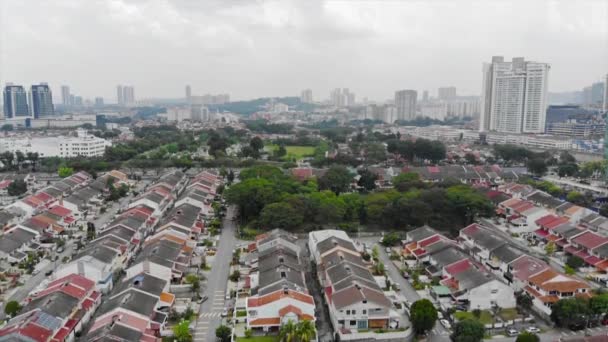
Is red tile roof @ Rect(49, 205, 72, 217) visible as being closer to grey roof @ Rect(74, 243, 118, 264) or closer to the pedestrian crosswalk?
grey roof @ Rect(74, 243, 118, 264)

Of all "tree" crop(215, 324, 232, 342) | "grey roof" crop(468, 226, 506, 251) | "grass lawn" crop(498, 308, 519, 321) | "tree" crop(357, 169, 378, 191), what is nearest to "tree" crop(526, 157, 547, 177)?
"tree" crop(357, 169, 378, 191)

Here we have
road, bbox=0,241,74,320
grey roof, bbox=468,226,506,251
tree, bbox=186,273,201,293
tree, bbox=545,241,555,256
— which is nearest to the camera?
road, bbox=0,241,74,320

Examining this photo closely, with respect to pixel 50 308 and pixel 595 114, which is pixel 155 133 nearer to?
pixel 50 308

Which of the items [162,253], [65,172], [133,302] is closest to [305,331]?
[133,302]

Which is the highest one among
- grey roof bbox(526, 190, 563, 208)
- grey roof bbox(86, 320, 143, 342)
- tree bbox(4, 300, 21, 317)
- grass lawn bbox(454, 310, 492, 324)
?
grey roof bbox(526, 190, 563, 208)

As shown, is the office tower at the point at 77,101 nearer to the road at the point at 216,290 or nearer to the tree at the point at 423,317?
the road at the point at 216,290

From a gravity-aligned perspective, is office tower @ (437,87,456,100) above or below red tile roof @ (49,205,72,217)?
above

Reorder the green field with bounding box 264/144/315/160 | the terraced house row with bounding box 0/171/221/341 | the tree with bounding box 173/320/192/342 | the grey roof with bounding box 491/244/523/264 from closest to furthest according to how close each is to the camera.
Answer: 1. the terraced house row with bounding box 0/171/221/341
2. the tree with bounding box 173/320/192/342
3. the grey roof with bounding box 491/244/523/264
4. the green field with bounding box 264/144/315/160

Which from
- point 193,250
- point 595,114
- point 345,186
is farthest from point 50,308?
point 595,114
